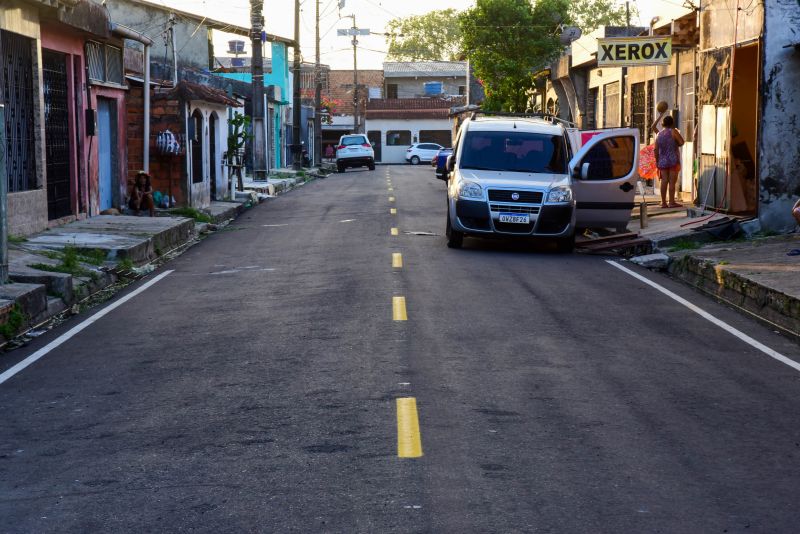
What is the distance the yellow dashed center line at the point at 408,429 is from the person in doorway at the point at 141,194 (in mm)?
16327

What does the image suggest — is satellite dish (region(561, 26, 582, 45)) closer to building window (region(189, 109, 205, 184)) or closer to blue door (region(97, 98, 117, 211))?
building window (region(189, 109, 205, 184))

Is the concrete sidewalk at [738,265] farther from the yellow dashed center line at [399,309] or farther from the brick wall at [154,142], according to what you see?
the brick wall at [154,142]

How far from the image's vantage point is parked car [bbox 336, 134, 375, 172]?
6022 cm

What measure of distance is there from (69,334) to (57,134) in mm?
10294

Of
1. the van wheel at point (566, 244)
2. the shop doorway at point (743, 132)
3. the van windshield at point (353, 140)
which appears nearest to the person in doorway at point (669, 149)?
the shop doorway at point (743, 132)

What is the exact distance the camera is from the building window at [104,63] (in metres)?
22.4

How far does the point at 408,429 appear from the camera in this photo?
704 centimetres

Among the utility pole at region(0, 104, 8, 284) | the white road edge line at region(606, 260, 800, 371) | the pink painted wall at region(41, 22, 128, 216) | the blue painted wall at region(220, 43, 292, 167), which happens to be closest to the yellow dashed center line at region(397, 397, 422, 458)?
the white road edge line at region(606, 260, 800, 371)

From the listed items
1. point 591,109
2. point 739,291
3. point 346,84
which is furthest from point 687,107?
point 346,84

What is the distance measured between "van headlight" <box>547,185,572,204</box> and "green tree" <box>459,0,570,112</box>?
32.0 m

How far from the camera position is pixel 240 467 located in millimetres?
6305

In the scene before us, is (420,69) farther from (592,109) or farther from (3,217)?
(3,217)

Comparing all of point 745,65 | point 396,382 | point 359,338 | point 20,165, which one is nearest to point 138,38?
point 20,165

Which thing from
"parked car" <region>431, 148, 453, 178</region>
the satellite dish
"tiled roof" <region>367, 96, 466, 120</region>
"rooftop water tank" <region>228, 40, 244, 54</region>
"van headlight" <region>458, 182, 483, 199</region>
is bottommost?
"van headlight" <region>458, 182, 483, 199</region>
